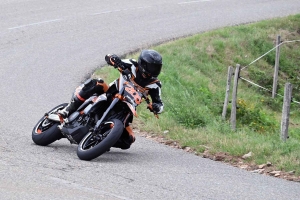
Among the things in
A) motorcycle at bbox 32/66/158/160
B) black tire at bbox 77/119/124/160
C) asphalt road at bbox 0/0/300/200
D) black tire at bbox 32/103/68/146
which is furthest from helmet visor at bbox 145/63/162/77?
black tire at bbox 32/103/68/146

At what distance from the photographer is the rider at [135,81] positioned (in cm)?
984

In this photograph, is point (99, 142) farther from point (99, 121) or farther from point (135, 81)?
point (135, 81)

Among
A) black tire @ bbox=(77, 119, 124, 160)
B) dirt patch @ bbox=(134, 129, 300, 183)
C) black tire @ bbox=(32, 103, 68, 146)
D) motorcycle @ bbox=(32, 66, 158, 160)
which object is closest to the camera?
black tire @ bbox=(77, 119, 124, 160)

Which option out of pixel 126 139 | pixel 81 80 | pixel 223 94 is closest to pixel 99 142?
pixel 126 139

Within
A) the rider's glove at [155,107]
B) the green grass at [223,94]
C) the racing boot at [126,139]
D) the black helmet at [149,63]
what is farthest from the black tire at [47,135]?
the green grass at [223,94]

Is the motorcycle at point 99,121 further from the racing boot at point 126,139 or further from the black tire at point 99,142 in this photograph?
the racing boot at point 126,139

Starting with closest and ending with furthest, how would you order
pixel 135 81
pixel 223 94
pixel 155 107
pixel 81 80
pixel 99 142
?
pixel 99 142, pixel 155 107, pixel 135 81, pixel 81 80, pixel 223 94

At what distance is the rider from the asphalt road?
1.17 ft

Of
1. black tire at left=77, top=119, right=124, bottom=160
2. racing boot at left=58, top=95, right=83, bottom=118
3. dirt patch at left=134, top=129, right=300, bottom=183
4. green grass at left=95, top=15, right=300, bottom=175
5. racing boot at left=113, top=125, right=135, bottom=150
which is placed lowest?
green grass at left=95, top=15, right=300, bottom=175

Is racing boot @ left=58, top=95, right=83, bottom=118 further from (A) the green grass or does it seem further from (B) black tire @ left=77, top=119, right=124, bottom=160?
(A) the green grass

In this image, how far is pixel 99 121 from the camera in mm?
→ 9633

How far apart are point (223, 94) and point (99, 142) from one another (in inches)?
333


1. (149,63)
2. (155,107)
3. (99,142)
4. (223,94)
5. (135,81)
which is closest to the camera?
(99,142)

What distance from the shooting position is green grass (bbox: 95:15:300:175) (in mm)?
10945
